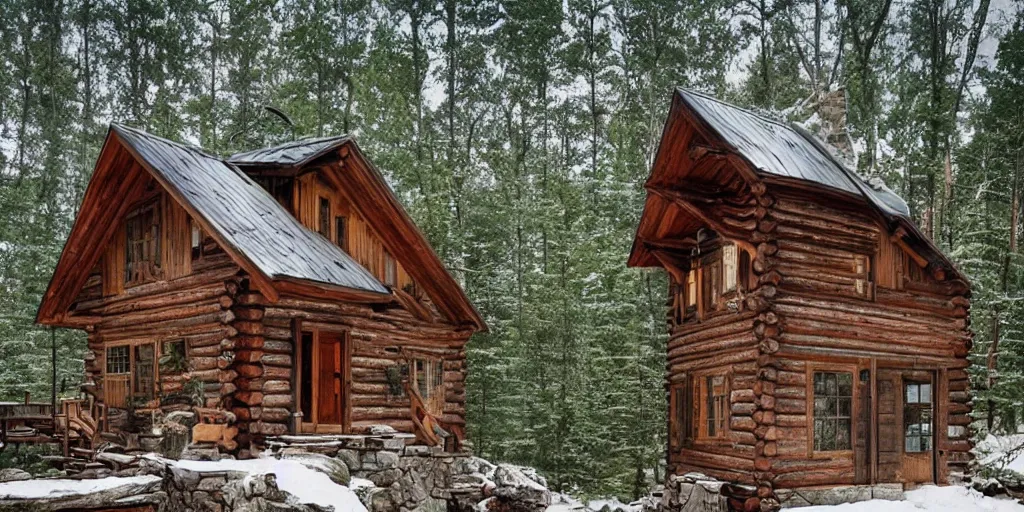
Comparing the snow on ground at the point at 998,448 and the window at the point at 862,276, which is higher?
the window at the point at 862,276

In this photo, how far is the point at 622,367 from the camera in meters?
27.0

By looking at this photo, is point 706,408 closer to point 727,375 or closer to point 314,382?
point 727,375

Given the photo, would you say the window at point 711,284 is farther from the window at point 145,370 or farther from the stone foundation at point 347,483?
the window at point 145,370

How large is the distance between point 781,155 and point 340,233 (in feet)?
30.2

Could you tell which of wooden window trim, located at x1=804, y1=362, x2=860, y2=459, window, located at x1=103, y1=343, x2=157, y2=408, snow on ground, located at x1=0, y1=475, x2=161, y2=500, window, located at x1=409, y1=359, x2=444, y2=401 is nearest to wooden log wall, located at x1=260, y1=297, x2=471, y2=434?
window, located at x1=409, y1=359, x2=444, y2=401

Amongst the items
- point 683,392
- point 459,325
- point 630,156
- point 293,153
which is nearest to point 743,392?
point 683,392

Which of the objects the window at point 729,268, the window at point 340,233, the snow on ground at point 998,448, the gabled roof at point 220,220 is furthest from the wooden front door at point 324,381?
the snow on ground at point 998,448

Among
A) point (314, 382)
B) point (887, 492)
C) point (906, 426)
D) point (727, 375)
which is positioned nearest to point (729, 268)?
point (727, 375)

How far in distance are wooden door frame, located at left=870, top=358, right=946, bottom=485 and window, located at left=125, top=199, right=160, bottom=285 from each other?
1391 centimetres

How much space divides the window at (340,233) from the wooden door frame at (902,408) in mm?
10826

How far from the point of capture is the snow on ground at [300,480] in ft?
41.5

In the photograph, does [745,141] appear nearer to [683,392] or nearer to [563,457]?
[683,392]

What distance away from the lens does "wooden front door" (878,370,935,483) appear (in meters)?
→ 17.1

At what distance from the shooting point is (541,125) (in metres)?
40.3
